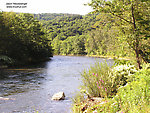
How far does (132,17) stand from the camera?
30.9 feet

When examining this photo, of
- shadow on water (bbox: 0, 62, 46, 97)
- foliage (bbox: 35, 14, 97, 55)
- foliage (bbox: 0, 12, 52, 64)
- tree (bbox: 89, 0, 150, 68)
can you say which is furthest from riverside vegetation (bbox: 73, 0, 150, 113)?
foliage (bbox: 35, 14, 97, 55)

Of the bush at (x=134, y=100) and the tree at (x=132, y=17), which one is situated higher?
the tree at (x=132, y=17)

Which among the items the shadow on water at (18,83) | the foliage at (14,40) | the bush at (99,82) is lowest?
the shadow on water at (18,83)

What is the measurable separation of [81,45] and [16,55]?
89.5 meters

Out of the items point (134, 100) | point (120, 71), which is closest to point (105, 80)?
point (120, 71)

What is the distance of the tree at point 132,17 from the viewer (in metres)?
9.02

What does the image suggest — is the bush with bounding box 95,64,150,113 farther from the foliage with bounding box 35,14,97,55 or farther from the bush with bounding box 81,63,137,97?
the foliage with bounding box 35,14,97,55

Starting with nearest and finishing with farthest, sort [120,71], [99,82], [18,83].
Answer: [99,82] < [120,71] < [18,83]

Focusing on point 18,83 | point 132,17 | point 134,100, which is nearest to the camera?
point 134,100

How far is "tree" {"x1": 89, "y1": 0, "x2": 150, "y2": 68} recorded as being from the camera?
9.02 m

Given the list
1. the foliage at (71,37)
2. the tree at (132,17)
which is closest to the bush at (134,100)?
the tree at (132,17)

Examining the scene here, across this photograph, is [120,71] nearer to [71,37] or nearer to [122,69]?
[122,69]

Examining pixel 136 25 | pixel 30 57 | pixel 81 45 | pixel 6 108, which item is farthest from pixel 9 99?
pixel 81 45

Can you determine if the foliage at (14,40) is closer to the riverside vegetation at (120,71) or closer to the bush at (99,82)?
the riverside vegetation at (120,71)
